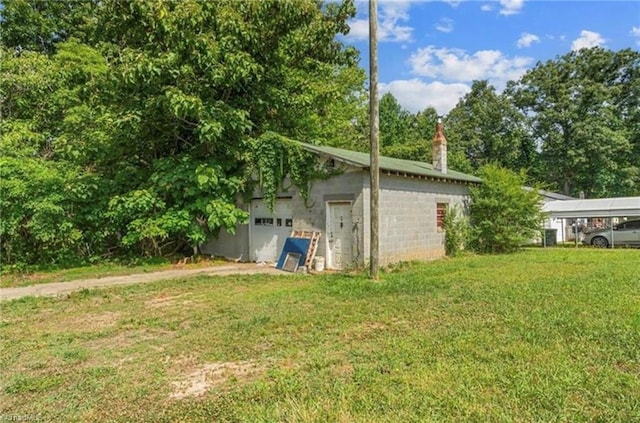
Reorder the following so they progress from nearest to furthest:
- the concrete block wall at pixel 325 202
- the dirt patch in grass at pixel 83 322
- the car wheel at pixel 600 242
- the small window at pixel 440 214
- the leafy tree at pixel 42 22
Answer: the dirt patch in grass at pixel 83 322
the concrete block wall at pixel 325 202
the small window at pixel 440 214
the car wheel at pixel 600 242
the leafy tree at pixel 42 22

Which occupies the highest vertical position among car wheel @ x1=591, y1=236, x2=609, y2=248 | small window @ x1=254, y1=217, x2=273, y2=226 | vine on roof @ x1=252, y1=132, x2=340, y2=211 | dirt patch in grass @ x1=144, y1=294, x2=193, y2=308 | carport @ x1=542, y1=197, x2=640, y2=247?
vine on roof @ x1=252, y1=132, x2=340, y2=211

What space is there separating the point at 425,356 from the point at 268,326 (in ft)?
7.20

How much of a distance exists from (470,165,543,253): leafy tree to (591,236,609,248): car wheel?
553 cm

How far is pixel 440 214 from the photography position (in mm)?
13820

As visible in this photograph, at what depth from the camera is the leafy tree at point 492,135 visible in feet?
116

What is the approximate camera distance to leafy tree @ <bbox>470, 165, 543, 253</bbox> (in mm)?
14297

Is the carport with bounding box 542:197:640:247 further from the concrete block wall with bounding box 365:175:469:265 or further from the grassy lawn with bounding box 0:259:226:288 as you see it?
the grassy lawn with bounding box 0:259:226:288

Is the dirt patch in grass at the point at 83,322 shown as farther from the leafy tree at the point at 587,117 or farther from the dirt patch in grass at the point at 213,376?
the leafy tree at the point at 587,117

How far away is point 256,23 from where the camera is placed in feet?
38.6

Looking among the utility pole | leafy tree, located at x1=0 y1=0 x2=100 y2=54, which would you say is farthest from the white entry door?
leafy tree, located at x1=0 y1=0 x2=100 y2=54

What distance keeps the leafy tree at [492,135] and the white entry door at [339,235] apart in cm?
2689

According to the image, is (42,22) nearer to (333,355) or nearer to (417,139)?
(333,355)

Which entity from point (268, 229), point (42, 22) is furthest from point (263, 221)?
point (42, 22)

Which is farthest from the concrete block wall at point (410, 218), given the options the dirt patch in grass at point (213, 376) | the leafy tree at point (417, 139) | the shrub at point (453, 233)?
the leafy tree at point (417, 139)
